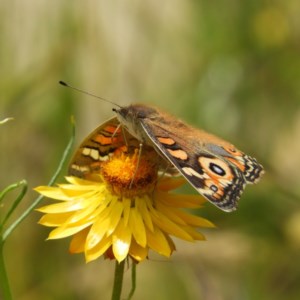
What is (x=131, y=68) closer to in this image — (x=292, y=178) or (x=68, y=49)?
(x=68, y=49)

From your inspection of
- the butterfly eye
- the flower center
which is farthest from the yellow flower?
the butterfly eye

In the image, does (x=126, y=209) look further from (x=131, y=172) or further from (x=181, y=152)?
(x=181, y=152)

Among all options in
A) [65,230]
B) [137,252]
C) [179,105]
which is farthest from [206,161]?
[179,105]

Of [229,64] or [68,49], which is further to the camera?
[229,64]

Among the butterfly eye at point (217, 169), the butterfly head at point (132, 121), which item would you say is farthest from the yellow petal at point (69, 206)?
the butterfly eye at point (217, 169)

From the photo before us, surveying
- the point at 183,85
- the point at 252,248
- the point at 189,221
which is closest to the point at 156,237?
the point at 189,221

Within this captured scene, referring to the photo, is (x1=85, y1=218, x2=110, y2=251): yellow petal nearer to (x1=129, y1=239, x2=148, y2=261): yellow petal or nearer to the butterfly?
(x1=129, y1=239, x2=148, y2=261): yellow petal

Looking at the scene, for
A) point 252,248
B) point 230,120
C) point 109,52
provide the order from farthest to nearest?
point 109,52 < point 230,120 < point 252,248
